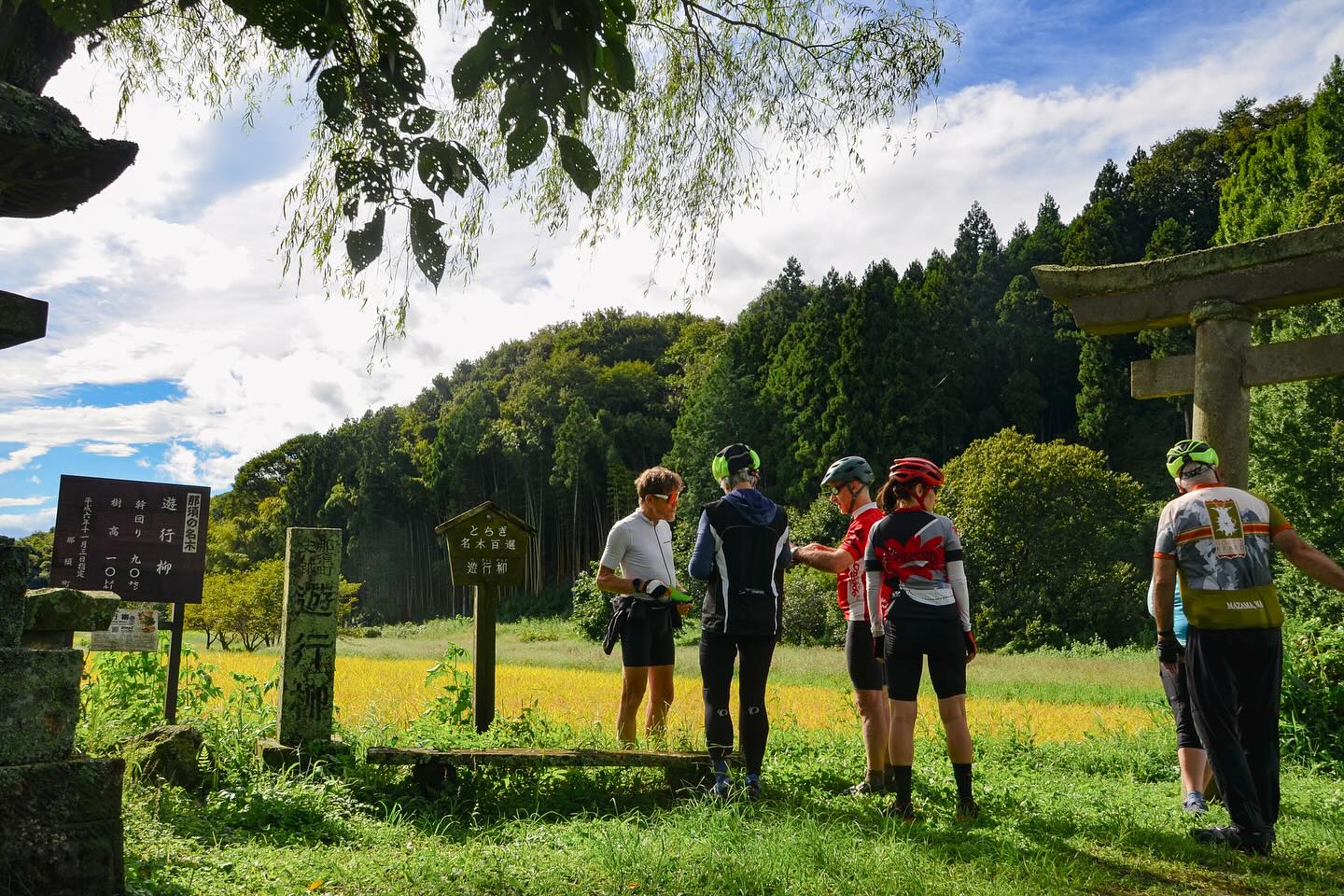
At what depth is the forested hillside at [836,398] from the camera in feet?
92.4

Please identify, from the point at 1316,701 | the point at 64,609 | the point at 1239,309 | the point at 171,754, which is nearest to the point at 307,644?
the point at 171,754

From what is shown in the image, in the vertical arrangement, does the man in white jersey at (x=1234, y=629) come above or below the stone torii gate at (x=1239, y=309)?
below

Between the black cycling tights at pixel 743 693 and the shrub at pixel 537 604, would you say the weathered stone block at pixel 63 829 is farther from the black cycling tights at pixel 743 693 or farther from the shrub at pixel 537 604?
the shrub at pixel 537 604

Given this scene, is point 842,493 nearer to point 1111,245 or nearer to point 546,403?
point 1111,245

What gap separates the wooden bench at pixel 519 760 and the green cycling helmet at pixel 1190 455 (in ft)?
9.32

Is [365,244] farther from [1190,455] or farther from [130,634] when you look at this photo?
[130,634]

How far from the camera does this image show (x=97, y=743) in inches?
201

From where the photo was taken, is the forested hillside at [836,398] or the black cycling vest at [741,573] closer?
the black cycling vest at [741,573]

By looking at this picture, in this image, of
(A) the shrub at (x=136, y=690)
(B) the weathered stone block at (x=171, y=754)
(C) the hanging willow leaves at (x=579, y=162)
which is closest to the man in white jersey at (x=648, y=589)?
(B) the weathered stone block at (x=171, y=754)

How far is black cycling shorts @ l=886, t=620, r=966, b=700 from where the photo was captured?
179 inches

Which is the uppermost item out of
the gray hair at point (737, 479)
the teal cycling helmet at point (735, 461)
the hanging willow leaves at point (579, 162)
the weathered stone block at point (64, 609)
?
the hanging willow leaves at point (579, 162)

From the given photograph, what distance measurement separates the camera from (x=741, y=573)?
16.2 feet

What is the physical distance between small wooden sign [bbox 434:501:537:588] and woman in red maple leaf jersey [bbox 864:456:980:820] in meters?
3.04

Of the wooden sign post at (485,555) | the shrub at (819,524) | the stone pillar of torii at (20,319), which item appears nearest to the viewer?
the stone pillar of torii at (20,319)
